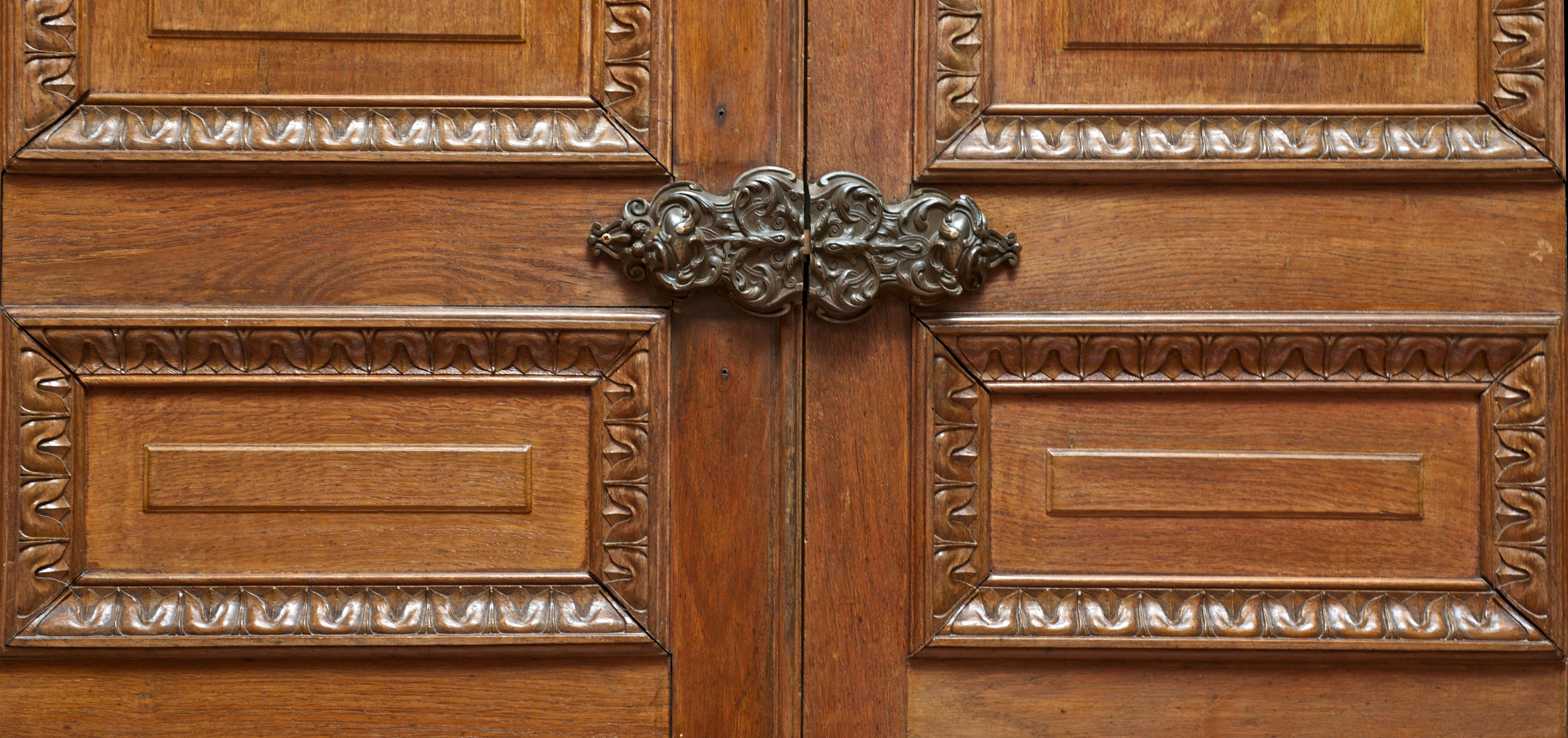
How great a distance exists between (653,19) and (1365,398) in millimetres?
505

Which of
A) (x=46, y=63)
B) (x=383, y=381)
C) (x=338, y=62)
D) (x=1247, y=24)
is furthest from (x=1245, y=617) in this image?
(x=46, y=63)

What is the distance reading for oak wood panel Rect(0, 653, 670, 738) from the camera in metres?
0.58

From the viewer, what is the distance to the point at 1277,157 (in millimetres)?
583

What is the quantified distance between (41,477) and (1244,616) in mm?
743

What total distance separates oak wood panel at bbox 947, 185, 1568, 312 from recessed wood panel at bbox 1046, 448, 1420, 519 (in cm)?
9

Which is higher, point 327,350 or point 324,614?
point 327,350

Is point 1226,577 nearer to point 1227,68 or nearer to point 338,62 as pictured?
point 1227,68

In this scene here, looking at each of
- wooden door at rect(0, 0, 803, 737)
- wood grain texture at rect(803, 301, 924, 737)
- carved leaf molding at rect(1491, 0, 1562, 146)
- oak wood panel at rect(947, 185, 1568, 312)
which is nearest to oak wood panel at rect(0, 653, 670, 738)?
wooden door at rect(0, 0, 803, 737)

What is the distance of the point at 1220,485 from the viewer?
23.1 inches

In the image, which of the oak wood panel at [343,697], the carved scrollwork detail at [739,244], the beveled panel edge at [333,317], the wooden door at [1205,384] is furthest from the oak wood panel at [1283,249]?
the oak wood panel at [343,697]

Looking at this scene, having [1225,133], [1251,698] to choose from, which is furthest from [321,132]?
[1251,698]

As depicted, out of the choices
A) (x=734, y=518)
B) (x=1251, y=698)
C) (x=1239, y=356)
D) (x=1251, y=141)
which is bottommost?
(x=1251, y=698)

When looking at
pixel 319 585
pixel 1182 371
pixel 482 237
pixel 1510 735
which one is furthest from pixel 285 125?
pixel 1510 735

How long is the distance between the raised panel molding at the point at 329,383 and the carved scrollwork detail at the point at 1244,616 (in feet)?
0.73
